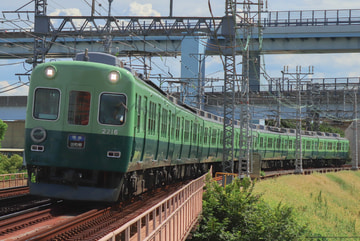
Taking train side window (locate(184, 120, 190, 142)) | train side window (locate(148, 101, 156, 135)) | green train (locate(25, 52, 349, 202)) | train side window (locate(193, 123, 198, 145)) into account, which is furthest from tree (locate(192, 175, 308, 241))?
green train (locate(25, 52, 349, 202))

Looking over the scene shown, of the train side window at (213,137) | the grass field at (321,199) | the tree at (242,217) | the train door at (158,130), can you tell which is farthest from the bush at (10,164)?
the train door at (158,130)

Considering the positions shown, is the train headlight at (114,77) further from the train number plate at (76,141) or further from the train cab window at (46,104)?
the train number plate at (76,141)

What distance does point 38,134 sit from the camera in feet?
40.8

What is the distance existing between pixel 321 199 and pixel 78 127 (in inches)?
1085

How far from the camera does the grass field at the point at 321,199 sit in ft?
93.9

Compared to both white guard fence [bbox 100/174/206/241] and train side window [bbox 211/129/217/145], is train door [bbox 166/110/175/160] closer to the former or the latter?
white guard fence [bbox 100/174/206/241]

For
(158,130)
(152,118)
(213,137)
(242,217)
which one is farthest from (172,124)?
(213,137)

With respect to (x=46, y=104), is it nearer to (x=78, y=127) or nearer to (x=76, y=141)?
(x=78, y=127)

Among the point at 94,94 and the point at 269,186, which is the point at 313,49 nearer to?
the point at 269,186

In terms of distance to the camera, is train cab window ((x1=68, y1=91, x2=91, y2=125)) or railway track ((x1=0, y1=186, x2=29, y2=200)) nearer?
train cab window ((x1=68, y1=91, x2=91, y2=125))

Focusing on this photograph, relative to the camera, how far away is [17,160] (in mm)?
33062

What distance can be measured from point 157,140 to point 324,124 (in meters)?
64.8

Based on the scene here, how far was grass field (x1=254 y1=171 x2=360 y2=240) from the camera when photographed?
93.9 feet

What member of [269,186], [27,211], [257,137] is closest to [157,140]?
[27,211]
